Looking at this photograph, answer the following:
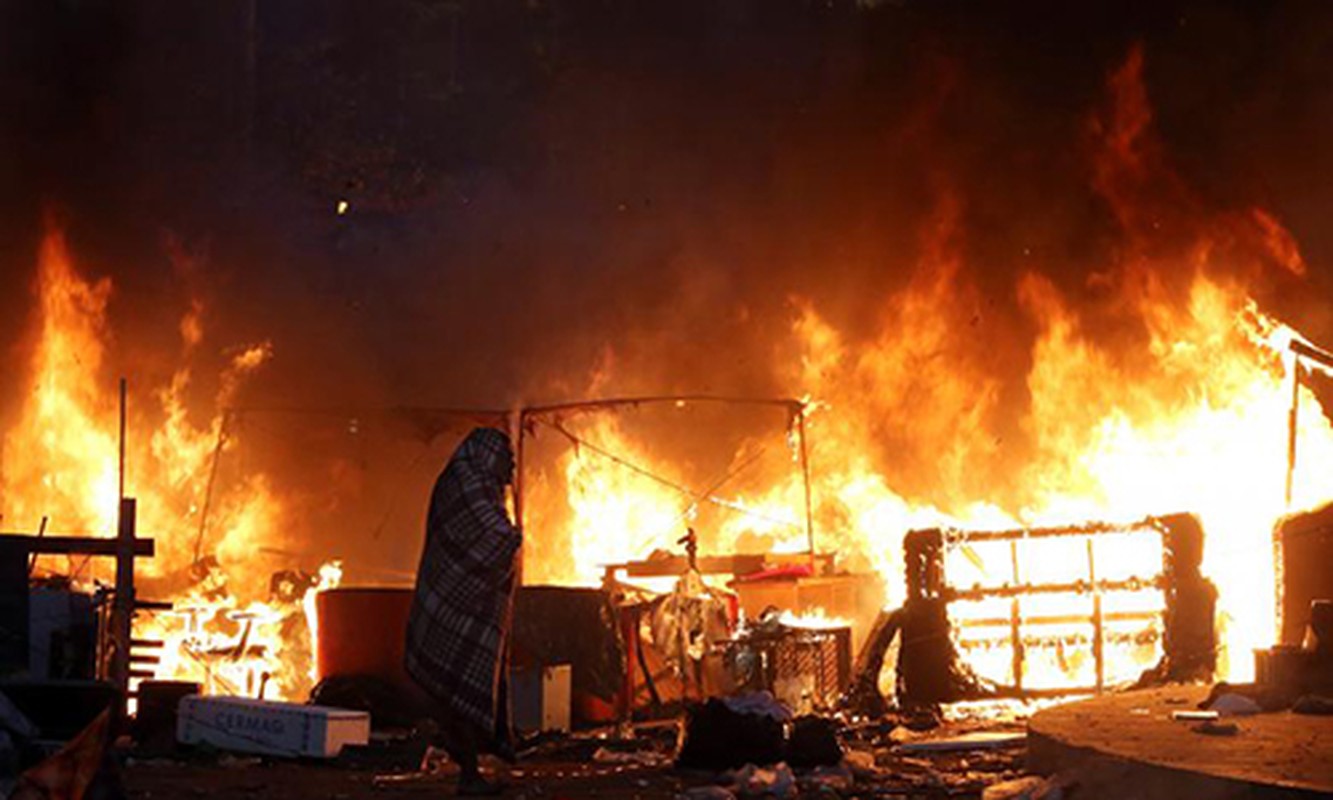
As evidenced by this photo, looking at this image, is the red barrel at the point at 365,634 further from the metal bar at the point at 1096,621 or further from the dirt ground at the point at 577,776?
the metal bar at the point at 1096,621

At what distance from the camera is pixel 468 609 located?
9430 mm

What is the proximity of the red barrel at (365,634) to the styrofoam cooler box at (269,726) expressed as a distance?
11.0 feet

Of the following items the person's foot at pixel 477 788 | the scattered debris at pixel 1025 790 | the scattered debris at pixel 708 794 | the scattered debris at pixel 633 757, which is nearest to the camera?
the scattered debris at pixel 1025 790

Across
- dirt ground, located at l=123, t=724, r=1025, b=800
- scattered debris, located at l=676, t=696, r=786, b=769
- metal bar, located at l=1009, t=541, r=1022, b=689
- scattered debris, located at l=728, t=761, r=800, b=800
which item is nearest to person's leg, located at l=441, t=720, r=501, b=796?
dirt ground, located at l=123, t=724, r=1025, b=800

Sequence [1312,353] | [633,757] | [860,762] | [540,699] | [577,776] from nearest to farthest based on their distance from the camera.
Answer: [860,762], [577,776], [633,757], [540,699], [1312,353]

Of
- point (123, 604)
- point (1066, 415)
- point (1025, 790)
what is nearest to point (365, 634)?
point (123, 604)

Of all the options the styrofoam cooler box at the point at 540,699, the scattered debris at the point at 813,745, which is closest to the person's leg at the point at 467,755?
the scattered debris at the point at 813,745

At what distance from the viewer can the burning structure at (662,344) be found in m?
21.9

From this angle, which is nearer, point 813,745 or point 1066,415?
point 813,745

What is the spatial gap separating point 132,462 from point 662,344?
13.2 metres

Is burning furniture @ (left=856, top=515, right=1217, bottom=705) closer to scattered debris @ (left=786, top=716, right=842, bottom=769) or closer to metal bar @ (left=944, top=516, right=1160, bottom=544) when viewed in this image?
metal bar @ (left=944, top=516, right=1160, bottom=544)

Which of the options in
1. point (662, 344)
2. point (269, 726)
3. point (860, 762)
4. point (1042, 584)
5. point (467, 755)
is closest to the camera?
point (467, 755)

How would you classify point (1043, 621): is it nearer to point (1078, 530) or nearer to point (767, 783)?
point (1078, 530)

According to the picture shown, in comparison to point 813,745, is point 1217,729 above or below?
above
